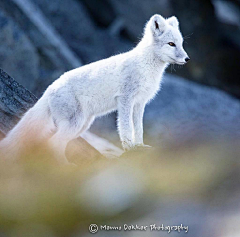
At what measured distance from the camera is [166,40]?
19.9 ft

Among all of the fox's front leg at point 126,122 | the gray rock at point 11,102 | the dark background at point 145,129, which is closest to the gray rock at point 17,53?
the dark background at point 145,129

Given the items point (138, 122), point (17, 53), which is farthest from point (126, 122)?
point (17, 53)

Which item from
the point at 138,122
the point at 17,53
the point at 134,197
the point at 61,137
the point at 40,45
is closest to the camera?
the point at 134,197

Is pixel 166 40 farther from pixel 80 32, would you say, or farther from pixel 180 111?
pixel 80 32

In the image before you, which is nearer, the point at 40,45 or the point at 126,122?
the point at 126,122

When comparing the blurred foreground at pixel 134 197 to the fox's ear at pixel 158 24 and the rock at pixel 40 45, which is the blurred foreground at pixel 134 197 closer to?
the fox's ear at pixel 158 24

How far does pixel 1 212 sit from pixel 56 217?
0.55 metres

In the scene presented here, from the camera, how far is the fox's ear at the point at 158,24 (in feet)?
20.0

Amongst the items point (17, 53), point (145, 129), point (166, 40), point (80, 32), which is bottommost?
point (166, 40)

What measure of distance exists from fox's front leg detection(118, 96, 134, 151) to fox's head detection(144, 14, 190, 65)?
2.55ft

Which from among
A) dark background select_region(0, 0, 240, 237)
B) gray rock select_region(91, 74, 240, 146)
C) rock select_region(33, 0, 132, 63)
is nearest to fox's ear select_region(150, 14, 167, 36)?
dark background select_region(0, 0, 240, 237)

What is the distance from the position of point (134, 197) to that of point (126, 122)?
1440 millimetres

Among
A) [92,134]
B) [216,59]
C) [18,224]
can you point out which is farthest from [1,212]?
[216,59]

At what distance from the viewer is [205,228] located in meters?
3.93
